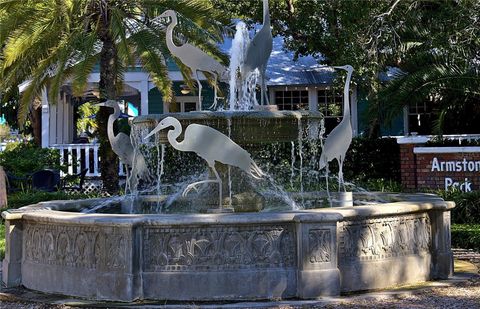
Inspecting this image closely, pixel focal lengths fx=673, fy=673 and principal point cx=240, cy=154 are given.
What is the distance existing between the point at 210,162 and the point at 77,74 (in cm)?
763

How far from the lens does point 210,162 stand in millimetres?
7430

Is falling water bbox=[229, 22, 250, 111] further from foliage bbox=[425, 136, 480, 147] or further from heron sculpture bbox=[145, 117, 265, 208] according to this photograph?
foliage bbox=[425, 136, 480, 147]

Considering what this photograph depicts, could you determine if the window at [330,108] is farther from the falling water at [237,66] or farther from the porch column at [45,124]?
the falling water at [237,66]

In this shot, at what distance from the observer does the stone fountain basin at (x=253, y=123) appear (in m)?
7.66

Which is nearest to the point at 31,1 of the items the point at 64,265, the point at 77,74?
the point at 77,74

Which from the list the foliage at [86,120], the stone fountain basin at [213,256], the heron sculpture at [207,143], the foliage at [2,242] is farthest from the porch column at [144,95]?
the stone fountain basin at [213,256]

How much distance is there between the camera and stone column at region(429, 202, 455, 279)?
24.4ft

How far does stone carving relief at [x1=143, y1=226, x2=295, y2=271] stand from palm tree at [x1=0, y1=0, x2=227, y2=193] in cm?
800

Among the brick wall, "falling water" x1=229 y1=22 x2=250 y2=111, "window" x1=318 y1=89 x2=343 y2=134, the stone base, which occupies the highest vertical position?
"window" x1=318 y1=89 x2=343 y2=134

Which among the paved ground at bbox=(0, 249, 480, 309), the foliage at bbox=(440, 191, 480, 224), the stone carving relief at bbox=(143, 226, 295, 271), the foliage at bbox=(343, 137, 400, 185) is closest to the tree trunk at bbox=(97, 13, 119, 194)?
the foliage at bbox=(343, 137, 400, 185)

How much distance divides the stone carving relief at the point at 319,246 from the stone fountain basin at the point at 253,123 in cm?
177

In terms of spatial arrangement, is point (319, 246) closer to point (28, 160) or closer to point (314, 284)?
point (314, 284)

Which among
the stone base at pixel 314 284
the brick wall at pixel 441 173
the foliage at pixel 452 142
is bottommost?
the stone base at pixel 314 284

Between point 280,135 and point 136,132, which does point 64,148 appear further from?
point 280,135
